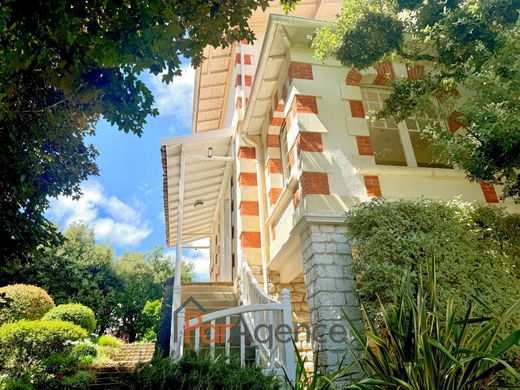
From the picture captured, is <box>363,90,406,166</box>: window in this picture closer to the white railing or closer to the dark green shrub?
the white railing

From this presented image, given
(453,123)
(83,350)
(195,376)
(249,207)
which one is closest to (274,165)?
(249,207)

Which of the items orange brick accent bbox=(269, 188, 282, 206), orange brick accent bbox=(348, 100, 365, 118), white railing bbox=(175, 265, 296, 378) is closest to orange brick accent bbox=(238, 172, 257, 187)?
orange brick accent bbox=(269, 188, 282, 206)

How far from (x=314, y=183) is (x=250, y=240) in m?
3.04

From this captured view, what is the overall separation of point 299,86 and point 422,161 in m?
3.23

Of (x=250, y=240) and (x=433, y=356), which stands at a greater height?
(x=250, y=240)

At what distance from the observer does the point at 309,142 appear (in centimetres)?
571

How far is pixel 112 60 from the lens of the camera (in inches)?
114

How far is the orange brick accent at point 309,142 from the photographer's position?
18.6 ft

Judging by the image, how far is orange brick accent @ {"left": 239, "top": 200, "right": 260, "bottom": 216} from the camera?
831 centimetres

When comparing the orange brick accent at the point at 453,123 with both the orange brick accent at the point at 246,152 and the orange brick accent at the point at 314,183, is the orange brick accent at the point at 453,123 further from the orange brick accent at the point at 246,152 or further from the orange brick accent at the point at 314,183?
the orange brick accent at the point at 246,152

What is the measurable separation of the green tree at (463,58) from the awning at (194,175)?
4.42 m

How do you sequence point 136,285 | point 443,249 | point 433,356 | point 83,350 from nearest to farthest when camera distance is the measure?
point 433,356
point 443,249
point 83,350
point 136,285

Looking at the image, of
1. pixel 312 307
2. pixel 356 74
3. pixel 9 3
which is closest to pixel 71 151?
pixel 9 3

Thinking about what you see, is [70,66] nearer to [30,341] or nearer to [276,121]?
[276,121]
